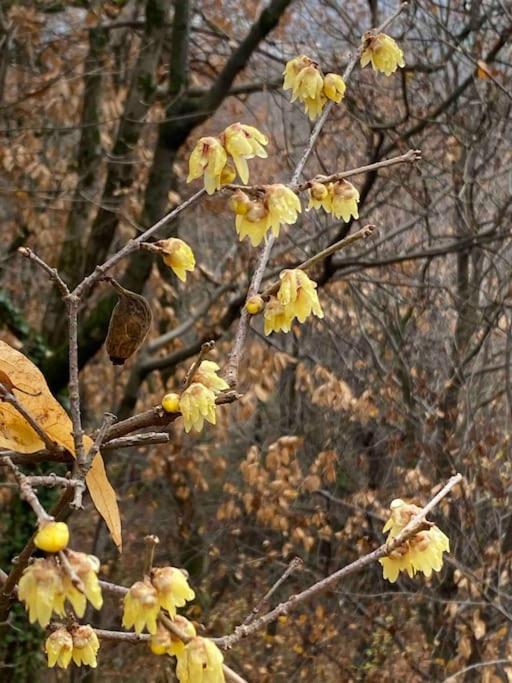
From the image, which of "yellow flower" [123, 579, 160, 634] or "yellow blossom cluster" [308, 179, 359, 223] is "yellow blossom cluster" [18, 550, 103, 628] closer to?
"yellow flower" [123, 579, 160, 634]

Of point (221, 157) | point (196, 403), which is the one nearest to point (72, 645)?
point (196, 403)

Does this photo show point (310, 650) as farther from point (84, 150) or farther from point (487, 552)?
point (84, 150)

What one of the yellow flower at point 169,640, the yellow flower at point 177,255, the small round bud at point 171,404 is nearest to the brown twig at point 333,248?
the yellow flower at point 177,255

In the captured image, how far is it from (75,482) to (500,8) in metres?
3.97

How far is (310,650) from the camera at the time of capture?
6324mm

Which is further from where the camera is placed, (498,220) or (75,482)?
(498,220)

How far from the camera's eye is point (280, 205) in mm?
1086

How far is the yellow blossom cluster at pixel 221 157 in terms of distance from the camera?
42.8 inches

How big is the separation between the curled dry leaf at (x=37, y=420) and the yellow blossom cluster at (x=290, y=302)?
0.33 metres

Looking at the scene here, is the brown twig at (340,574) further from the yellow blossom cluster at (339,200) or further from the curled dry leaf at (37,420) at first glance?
the yellow blossom cluster at (339,200)

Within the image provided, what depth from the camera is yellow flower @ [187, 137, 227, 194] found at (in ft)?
3.56

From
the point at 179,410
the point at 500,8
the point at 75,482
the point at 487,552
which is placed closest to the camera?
the point at 75,482

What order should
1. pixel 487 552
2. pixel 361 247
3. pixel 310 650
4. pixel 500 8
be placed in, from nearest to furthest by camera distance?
pixel 500 8 → pixel 487 552 → pixel 361 247 → pixel 310 650

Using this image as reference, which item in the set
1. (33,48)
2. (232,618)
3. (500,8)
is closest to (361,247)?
(500,8)
